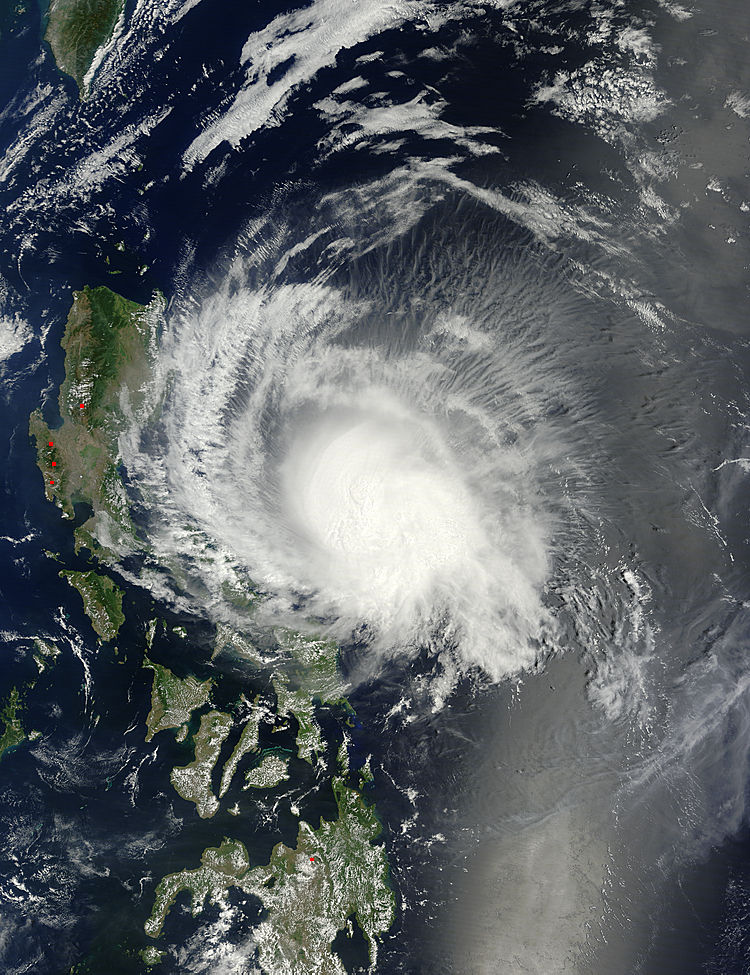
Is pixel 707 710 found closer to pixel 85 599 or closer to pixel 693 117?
pixel 693 117

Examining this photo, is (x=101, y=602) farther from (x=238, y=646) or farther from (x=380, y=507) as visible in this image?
(x=380, y=507)

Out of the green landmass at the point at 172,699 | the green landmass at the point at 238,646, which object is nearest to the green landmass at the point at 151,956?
the green landmass at the point at 172,699

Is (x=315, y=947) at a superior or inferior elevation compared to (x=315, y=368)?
inferior

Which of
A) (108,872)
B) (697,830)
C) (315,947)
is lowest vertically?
(108,872)

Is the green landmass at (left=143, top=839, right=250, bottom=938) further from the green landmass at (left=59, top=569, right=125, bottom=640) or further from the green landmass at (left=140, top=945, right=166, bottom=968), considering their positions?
the green landmass at (left=59, top=569, right=125, bottom=640)

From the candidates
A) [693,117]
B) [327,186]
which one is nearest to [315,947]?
[327,186]

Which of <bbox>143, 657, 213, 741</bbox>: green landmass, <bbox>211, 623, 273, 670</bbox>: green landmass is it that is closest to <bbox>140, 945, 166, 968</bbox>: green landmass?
<bbox>143, 657, 213, 741</bbox>: green landmass

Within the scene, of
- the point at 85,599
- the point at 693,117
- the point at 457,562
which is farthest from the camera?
the point at 85,599

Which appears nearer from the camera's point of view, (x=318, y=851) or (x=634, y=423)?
(x=634, y=423)

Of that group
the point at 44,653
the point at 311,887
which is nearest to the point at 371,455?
the point at 44,653
